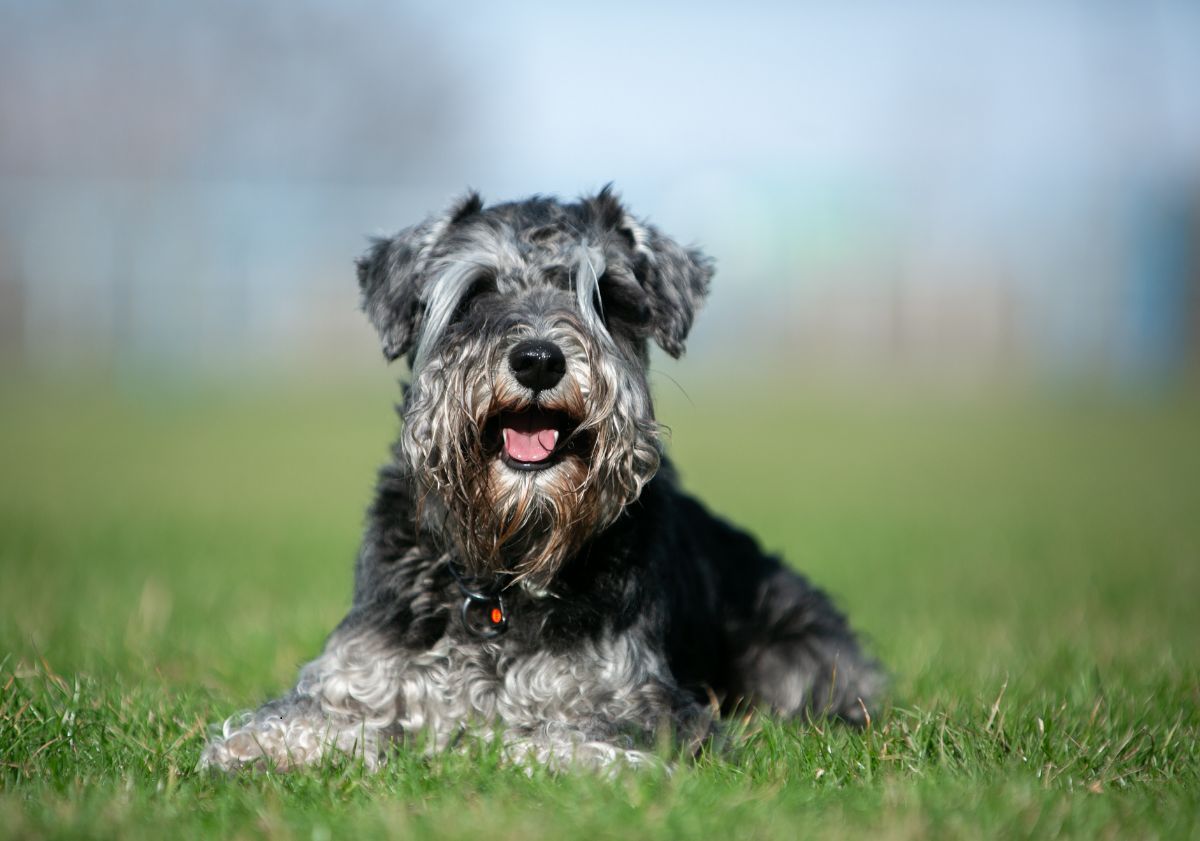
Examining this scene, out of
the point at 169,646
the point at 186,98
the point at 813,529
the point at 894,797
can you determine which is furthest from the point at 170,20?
the point at 894,797

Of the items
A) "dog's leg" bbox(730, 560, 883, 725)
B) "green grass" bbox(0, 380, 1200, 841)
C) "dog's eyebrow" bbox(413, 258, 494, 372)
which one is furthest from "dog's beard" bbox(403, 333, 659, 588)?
"dog's leg" bbox(730, 560, 883, 725)

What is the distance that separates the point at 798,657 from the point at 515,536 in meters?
1.90

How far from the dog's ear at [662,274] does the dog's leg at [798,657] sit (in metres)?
1.57

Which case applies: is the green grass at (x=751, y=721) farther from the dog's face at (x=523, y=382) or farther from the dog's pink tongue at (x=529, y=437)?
the dog's pink tongue at (x=529, y=437)

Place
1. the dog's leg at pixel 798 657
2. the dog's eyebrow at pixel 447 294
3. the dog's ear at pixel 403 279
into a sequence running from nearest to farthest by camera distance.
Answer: the dog's eyebrow at pixel 447 294 < the dog's ear at pixel 403 279 < the dog's leg at pixel 798 657

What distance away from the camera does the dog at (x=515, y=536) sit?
4.80 meters

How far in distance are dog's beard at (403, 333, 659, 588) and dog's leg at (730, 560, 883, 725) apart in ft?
5.05

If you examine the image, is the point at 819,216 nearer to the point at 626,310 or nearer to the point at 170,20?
the point at 170,20

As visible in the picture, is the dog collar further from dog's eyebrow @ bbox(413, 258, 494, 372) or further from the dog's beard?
dog's eyebrow @ bbox(413, 258, 494, 372)

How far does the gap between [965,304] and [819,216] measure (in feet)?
20.4

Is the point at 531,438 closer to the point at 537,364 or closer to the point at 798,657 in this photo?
the point at 537,364

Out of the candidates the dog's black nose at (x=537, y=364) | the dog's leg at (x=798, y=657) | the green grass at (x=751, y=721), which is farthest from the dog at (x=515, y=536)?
the dog's leg at (x=798, y=657)

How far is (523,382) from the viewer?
4.79m

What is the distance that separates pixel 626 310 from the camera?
5.46 meters
